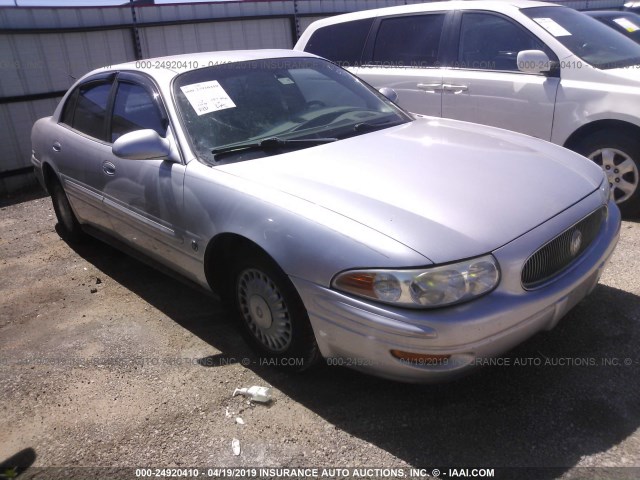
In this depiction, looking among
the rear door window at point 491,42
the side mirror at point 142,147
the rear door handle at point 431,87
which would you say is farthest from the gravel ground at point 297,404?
the rear door handle at point 431,87

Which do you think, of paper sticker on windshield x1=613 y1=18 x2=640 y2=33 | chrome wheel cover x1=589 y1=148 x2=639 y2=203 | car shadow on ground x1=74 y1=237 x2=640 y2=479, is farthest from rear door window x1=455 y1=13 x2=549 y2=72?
car shadow on ground x1=74 y1=237 x2=640 y2=479

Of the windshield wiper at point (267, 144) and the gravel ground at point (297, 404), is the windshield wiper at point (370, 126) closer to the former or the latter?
the windshield wiper at point (267, 144)

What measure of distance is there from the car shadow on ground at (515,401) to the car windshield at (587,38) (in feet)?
7.77

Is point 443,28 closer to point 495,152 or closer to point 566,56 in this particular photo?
point 566,56

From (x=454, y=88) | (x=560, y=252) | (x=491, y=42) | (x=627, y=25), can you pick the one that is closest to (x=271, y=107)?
(x=560, y=252)

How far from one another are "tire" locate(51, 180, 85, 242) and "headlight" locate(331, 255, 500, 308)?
11.3 ft

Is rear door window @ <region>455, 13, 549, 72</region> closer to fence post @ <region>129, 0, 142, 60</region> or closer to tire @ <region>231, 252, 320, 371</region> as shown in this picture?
A: tire @ <region>231, 252, 320, 371</region>

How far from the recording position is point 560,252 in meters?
2.61

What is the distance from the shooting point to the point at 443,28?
5355mm

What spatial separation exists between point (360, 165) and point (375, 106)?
44.1 inches

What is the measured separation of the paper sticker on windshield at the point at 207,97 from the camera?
11.0ft

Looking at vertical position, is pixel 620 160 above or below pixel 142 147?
below

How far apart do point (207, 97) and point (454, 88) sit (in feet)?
8.86

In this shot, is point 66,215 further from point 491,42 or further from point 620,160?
point 620,160
